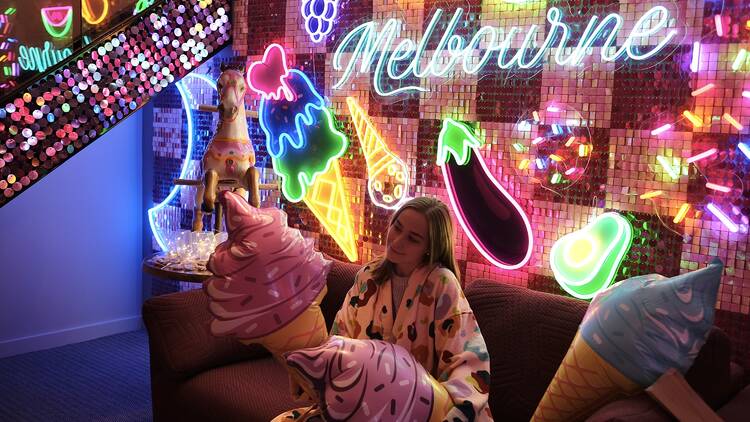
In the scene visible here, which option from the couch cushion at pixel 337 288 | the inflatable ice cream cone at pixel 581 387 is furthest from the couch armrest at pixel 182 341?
the inflatable ice cream cone at pixel 581 387

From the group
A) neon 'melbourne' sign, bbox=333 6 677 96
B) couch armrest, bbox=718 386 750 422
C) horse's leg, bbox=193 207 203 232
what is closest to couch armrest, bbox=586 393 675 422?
couch armrest, bbox=718 386 750 422

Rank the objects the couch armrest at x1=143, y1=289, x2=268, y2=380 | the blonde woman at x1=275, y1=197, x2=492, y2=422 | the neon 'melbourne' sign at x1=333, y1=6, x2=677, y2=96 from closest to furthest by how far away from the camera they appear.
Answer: the blonde woman at x1=275, y1=197, x2=492, y2=422, the neon 'melbourne' sign at x1=333, y1=6, x2=677, y2=96, the couch armrest at x1=143, y1=289, x2=268, y2=380

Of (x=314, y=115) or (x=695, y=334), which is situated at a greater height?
(x=314, y=115)

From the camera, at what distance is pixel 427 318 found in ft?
7.85

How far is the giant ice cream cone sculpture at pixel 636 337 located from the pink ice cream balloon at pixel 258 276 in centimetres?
84

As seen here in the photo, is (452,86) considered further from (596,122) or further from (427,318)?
(427,318)

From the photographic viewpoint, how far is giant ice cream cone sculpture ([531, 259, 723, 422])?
6.48 feet

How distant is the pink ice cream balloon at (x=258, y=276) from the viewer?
1655 mm

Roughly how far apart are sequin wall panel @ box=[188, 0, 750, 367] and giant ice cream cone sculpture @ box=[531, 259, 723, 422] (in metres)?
0.62

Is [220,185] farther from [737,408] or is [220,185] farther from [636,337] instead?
[737,408]

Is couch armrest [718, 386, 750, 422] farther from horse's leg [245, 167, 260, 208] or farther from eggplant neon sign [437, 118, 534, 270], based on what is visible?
horse's leg [245, 167, 260, 208]

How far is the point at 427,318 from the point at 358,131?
1.53 meters

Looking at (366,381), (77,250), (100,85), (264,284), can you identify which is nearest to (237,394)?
(366,381)

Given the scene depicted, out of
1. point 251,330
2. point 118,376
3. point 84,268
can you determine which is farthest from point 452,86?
point 84,268
